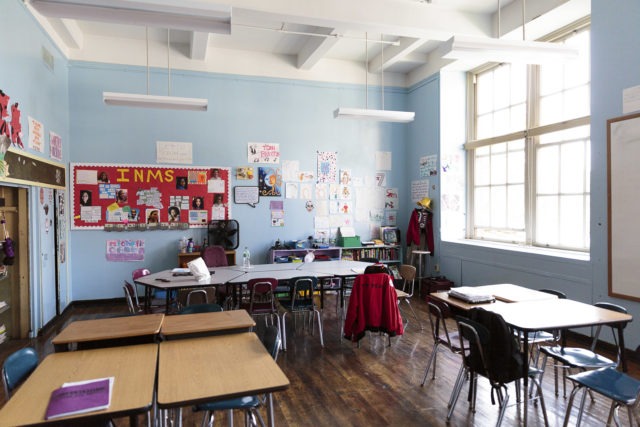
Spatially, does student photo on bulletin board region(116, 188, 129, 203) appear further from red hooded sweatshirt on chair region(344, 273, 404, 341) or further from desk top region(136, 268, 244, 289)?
red hooded sweatshirt on chair region(344, 273, 404, 341)

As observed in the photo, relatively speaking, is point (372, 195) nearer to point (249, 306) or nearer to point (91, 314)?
point (249, 306)

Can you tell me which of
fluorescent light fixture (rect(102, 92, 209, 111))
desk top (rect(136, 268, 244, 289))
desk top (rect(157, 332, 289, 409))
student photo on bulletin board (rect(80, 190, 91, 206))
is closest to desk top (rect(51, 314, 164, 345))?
desk top (rect(157, 332, 289, 409))

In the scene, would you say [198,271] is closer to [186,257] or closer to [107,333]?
[107,333]

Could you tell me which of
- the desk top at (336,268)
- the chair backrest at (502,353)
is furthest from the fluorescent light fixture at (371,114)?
the chair backrest at (502,353)

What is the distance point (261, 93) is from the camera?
7.42 m

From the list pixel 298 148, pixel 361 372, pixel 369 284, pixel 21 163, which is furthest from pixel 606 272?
pixel 21 163

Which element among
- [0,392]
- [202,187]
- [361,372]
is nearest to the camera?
[0,392]

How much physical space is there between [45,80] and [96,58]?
1.40m

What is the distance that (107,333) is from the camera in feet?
8.65

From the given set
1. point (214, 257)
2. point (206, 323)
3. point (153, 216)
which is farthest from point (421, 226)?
point (206, 323)

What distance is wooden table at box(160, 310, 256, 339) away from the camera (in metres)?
2.68

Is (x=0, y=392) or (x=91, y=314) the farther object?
(x=91, y=314)

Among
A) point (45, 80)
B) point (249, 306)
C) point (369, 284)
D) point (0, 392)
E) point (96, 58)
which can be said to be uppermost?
point (96, 58)

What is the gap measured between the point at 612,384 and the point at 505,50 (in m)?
2.87
